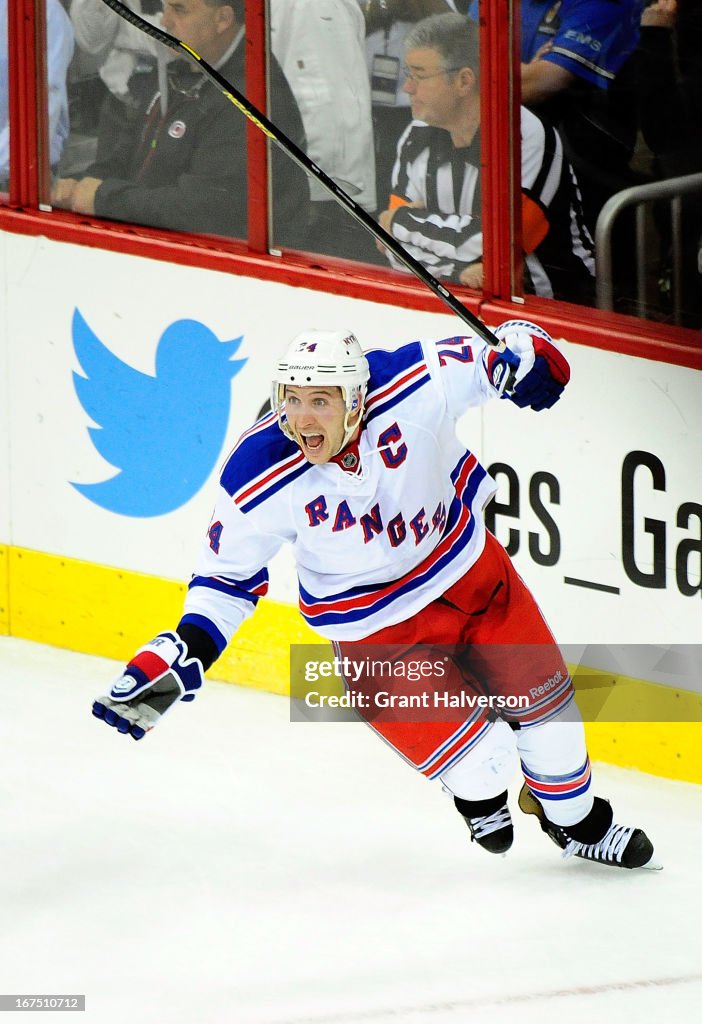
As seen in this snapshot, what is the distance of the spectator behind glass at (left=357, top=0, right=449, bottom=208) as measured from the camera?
15.5ft

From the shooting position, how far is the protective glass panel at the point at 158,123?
16.8 ft

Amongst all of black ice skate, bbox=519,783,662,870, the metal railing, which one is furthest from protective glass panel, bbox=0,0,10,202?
black ice skate, bbox=519,783,662,870

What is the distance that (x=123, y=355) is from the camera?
5.45 meters

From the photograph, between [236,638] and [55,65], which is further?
[55,65]

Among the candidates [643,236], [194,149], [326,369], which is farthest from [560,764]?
[194,149]

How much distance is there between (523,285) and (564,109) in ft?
1.46

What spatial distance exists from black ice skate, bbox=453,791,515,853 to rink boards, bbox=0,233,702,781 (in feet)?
2.26

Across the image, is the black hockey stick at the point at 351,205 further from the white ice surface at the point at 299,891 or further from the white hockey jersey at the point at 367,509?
the white ice surface at the point at 299,891

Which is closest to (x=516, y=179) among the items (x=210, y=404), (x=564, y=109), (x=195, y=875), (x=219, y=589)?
(x=564, y=109)

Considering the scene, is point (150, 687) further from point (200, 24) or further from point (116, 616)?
point (200, 24)

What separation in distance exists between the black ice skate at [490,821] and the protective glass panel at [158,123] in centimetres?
194

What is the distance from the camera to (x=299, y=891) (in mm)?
4027

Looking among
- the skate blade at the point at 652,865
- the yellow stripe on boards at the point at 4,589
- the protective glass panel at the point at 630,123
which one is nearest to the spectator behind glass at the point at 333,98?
the protective glass panel at the point at 630,123

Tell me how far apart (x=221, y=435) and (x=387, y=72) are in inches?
43.7
